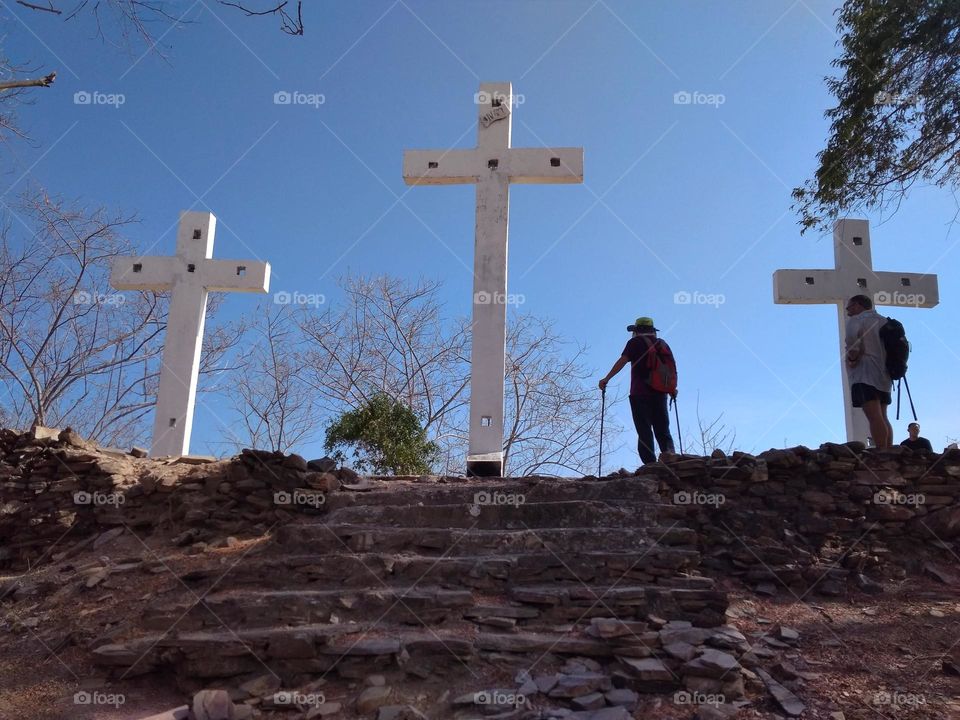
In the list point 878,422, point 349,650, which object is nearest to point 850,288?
point 878,422

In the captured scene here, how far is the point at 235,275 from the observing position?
997 centimetres

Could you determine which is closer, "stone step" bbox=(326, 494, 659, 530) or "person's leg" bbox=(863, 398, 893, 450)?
"stone step" bbox=(326, 494, 659, 530)

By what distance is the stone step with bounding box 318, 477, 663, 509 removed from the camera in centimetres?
640

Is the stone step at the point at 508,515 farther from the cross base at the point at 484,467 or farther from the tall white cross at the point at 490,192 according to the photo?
the tall white cross at the point at 490,192

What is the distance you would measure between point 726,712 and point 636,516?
6.75 feet

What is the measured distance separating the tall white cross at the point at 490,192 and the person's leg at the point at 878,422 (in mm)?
3919

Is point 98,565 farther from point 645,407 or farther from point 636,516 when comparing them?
point 645,407

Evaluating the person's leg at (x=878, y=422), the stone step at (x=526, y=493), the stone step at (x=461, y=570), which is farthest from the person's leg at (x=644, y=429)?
the stone step at (x=461, y=570)

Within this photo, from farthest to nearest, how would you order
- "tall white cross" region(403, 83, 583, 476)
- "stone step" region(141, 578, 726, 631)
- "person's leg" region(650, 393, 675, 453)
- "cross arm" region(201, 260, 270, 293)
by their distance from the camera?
"cross arm" region(201, 260, 270, 293) → "tall white cross" region(403, 83, 583, 476) → "person's leg" region(650, 393, 675, 453) → "stone step" region(141, 578, 726, 631)

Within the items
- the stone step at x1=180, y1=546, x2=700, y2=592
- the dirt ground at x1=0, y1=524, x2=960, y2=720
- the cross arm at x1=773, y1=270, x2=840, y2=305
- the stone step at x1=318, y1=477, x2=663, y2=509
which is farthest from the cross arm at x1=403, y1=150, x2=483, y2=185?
the stone step at x1=180, y1=546, x2=700, y2=592

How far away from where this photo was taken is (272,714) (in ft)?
14.3

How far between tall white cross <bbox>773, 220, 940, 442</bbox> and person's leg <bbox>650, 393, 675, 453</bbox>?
288 centimetres

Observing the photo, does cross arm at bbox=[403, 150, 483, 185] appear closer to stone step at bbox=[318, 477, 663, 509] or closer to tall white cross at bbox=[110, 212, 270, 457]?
tall white cross at bbox=[110, 212, 270, 457]

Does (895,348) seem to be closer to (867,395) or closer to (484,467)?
(867,395)
